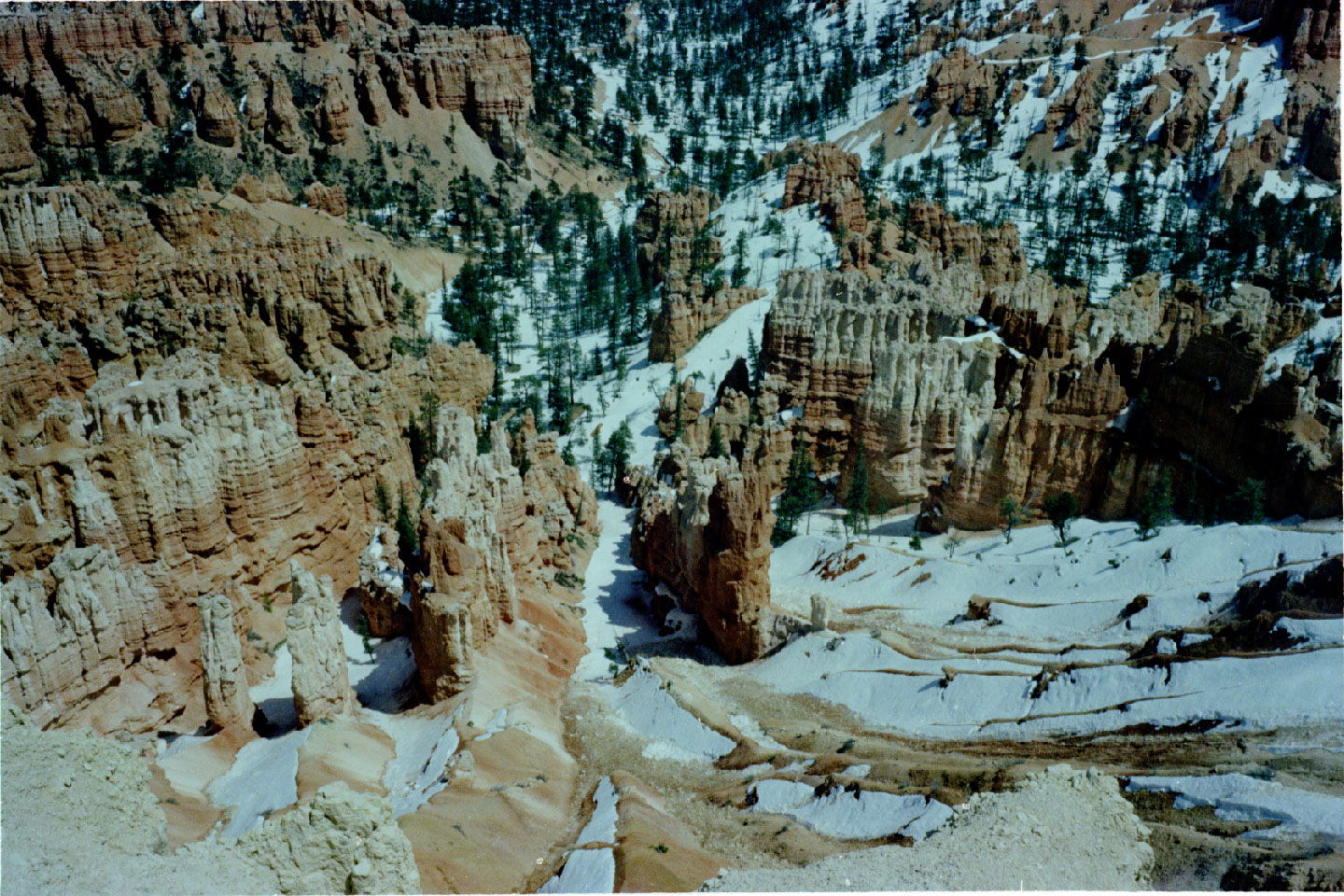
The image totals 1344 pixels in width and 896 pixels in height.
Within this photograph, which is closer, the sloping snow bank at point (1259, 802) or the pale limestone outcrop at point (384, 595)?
the sloping snow bank at point (1259, 802)

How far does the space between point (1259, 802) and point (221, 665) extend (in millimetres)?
23668

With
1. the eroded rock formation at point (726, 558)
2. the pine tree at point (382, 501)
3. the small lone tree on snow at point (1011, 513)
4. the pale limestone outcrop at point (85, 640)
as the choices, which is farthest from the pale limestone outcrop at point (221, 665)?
the small lone tree on snow at point (1011, 513)

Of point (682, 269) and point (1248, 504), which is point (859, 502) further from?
point (682, 269)

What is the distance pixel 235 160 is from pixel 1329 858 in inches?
4051

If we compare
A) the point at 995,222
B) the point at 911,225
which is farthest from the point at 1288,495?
the point at 995,222

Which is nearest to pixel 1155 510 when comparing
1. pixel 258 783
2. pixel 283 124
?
pixel 258 783

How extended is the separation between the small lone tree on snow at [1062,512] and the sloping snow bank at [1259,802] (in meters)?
20.1

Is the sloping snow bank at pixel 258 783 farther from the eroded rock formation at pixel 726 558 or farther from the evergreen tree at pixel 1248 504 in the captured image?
the evergreen tree at pixel 1248 504

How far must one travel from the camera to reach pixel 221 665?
1027 inches

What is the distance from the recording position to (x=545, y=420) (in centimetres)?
7038

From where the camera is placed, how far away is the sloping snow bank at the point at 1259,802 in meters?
17.3

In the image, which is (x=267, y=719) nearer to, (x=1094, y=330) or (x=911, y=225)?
(x=1094, y=330)

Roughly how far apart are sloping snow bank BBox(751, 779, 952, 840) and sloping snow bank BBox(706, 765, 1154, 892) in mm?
799

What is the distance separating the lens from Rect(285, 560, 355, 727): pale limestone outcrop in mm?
26594
